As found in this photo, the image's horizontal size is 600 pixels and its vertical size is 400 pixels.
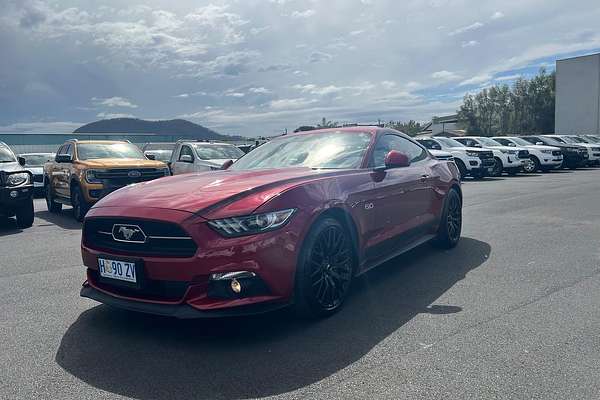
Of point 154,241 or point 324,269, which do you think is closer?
point 154,241

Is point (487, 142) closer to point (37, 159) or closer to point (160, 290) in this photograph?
point (37, 159)

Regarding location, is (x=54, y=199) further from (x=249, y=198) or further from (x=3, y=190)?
(x=249, y=198)

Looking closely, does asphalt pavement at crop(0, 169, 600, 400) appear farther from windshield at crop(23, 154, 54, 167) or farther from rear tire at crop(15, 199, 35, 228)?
windshield at crop(23, 154, 54, 167)

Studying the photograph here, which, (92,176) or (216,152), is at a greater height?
(216,152)

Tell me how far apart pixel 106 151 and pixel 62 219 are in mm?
1730

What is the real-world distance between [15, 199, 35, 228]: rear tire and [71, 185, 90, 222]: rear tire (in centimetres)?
96

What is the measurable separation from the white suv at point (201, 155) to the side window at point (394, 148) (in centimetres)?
678

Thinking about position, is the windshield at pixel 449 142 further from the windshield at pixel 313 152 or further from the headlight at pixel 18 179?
the windshield at pixel 313 152

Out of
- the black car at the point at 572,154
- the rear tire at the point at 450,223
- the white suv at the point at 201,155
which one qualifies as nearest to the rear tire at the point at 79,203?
the white suv at the point at 201,155

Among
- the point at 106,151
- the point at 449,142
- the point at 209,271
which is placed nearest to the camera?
the point at 209,271

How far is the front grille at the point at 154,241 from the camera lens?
354 centimetres

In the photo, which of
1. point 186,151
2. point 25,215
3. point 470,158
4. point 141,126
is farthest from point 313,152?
point 141,126

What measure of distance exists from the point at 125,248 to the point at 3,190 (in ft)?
20.7

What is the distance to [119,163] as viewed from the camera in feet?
34.7
